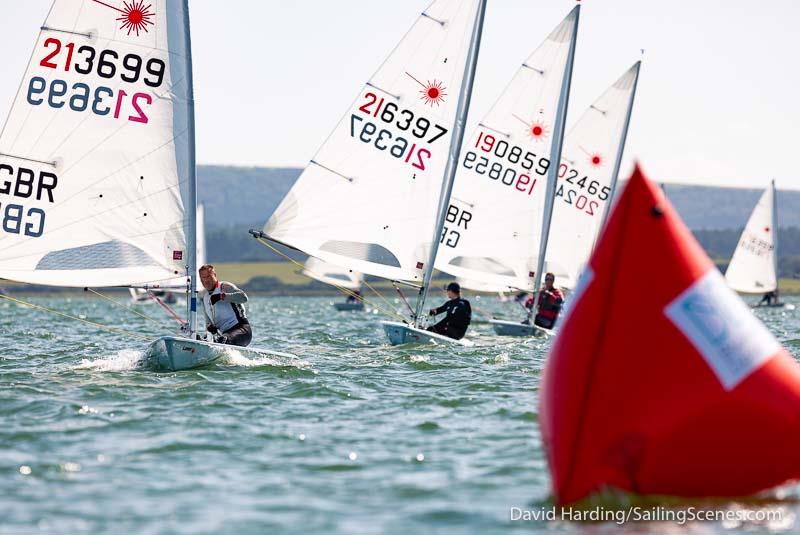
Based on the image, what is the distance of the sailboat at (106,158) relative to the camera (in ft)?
42.1

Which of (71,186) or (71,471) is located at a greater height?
(71,186)

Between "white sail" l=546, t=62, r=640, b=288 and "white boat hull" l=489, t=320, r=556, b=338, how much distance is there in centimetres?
441

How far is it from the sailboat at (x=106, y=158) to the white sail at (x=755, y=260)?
3841 cm

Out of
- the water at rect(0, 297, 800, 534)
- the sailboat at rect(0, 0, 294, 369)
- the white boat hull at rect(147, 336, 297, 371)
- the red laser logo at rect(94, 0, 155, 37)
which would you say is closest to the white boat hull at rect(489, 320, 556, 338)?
the water at rect(0, 297, 800, 534)

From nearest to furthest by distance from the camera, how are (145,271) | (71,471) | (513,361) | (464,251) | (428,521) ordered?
(428,521), (71,471), (145,271), (513,361), (464,251)

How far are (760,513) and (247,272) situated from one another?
117333 mm

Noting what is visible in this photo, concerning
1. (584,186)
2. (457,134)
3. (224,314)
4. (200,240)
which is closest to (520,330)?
(457,134)

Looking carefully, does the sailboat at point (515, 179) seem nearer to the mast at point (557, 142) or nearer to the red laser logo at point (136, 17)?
the mast at point (557, 142)

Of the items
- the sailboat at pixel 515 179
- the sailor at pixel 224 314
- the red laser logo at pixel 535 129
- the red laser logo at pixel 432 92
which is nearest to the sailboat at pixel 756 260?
the sailboat at pixel 515 179

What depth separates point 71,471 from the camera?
7723 millimetres

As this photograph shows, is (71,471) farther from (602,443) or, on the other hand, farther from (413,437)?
(602,443)

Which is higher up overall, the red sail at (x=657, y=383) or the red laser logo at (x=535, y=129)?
the red laser logo at (x=535, y=129)

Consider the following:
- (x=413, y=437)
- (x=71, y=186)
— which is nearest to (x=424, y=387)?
(x=413, y=437)

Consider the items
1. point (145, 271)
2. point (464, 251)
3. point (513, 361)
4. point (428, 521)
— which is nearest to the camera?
point (428, 521)
